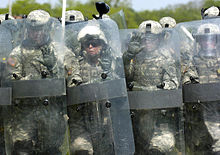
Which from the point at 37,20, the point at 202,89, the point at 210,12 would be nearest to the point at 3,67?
the point at 37,20

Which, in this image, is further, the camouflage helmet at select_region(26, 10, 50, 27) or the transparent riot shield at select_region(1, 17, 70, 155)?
the camouflage helmet at select_region(26, 10, 50, 27)

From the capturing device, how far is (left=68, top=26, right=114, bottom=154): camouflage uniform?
5348 millimetres

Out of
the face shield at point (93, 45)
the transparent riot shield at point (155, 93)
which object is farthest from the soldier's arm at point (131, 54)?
the face shield at point (93, 45)

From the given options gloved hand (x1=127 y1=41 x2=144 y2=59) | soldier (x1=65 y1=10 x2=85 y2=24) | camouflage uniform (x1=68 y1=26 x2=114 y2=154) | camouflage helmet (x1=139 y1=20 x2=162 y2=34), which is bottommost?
camouflage uniform (x1=68 y1=26 x2=114 y2=154)

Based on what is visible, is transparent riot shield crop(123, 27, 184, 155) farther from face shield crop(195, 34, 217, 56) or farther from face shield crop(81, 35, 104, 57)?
face shield crop(81, 35, 104, 57)

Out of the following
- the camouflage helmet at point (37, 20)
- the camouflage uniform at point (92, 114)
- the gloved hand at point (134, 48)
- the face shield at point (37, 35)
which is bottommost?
the camouflage uniform at point (92, 114)

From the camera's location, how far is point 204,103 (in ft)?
19.1

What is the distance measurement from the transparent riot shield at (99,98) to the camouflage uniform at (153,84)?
0.38 metres

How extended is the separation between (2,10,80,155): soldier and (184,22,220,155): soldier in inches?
73.6

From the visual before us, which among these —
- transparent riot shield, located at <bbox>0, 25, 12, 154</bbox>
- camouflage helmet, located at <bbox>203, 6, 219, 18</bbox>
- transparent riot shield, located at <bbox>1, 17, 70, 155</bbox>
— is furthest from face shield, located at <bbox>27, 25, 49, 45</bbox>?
camouflage helmet, located at <bbox>203, 6, 219, 18</bbox>

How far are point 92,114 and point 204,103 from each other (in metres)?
1.74

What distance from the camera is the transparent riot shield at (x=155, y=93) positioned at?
5.71 metres

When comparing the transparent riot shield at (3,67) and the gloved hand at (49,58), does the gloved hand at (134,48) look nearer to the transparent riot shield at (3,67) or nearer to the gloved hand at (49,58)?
the gloved hand at (49,58)

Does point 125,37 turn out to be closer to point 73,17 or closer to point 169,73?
point 169,73
